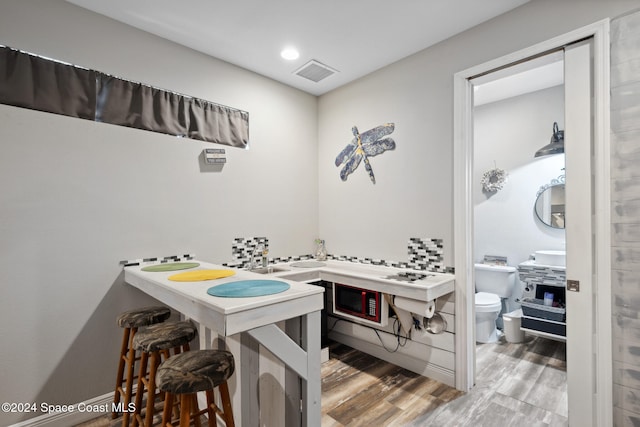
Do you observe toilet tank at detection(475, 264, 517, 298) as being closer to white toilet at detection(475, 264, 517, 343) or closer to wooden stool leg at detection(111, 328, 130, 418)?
white toilet at detection(475, 264, 517, 343)

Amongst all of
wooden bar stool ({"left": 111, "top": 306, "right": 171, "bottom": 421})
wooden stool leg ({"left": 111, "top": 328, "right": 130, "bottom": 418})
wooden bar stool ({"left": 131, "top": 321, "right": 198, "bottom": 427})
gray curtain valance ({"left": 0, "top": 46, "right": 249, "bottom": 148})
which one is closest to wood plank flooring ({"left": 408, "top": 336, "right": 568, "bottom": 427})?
wooden bar stool ({"left": 131, "top": 321, "right": 198, "bottom": 427})

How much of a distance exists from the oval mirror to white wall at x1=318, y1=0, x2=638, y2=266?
0.61 metres

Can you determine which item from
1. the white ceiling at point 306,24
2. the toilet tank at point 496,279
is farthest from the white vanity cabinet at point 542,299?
→ the white ceiling at point 306,24

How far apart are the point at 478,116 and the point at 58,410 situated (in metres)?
4.97

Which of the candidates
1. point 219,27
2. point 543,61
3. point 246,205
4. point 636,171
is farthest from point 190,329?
point 543,61

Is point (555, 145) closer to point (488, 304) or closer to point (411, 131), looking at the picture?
point (411, 131)

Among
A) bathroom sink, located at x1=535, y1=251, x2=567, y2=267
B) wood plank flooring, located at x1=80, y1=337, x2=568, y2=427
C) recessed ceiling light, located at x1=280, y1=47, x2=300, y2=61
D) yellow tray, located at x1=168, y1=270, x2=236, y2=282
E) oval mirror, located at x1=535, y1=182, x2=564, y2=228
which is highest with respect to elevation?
recessed ceiling light, located at x1=280, y1=47, x2=300, y2=61

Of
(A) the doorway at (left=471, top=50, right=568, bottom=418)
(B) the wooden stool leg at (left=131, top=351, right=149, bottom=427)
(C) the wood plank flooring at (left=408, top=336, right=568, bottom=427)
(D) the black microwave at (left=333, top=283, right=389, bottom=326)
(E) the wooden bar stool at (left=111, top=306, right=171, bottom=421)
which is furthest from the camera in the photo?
(A) the doorway at (left=471, top=50, right=568, bottom=418)

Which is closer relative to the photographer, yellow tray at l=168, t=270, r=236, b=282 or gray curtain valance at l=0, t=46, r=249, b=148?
yellow tray at l=168, t=270, r=236, b=282

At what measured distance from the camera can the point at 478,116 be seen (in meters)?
3.97

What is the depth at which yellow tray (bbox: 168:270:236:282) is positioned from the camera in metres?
1.71

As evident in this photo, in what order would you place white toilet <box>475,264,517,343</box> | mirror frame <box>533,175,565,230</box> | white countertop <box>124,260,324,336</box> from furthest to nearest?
mirror frame <box>533,175,565,230</box> < white toilet <box>475,264,517,343</box> < white countertop <box>124,260,324,336</box>

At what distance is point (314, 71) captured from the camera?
2.97m

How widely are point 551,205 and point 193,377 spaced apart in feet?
12.7
